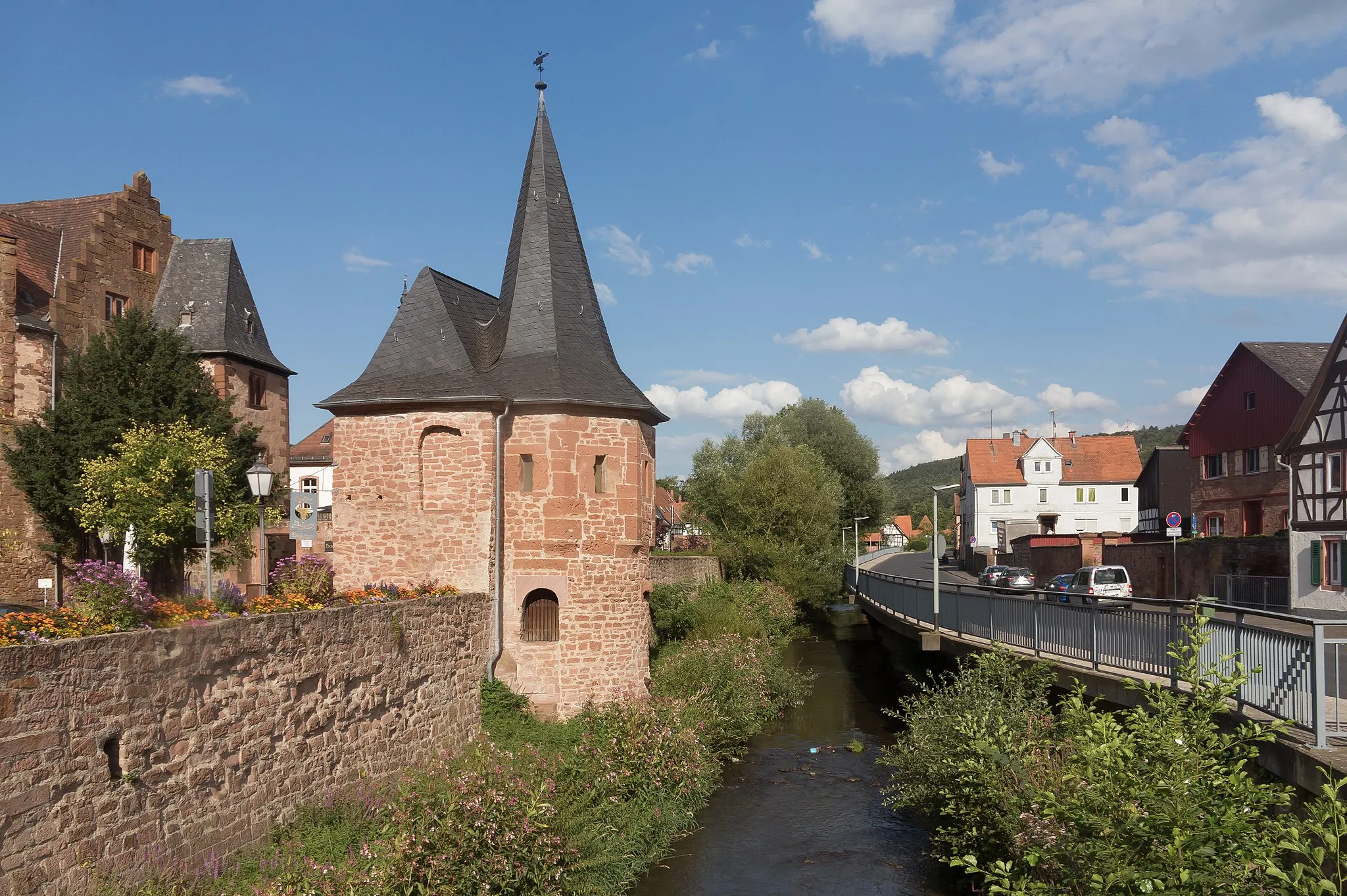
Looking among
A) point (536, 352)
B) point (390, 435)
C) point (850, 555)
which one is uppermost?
point (536, 352)

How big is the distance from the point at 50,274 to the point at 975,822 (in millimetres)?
30168

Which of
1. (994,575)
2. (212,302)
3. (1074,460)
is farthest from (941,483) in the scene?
(212,302)

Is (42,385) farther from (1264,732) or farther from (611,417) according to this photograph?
(1264,732)

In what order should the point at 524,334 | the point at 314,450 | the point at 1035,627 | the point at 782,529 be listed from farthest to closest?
the point at 314,450 < the point at 782,529 < the point at 524,334 < the point at 1035,627

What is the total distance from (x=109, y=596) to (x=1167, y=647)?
37.1 feet

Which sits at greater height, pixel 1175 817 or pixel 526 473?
pixel 526 473

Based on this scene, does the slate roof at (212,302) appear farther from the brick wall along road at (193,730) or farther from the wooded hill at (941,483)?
the wooded hill at (941,483)

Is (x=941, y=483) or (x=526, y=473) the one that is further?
(x=941, y=483)

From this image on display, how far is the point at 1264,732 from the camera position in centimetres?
593

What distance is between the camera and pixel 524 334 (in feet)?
64.2

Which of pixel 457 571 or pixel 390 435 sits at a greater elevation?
pixel 390 435

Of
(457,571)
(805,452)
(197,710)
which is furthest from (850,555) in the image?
(197,710)

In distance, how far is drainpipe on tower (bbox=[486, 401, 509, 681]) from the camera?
1786cm

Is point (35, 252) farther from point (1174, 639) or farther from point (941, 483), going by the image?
point (941, 483)
